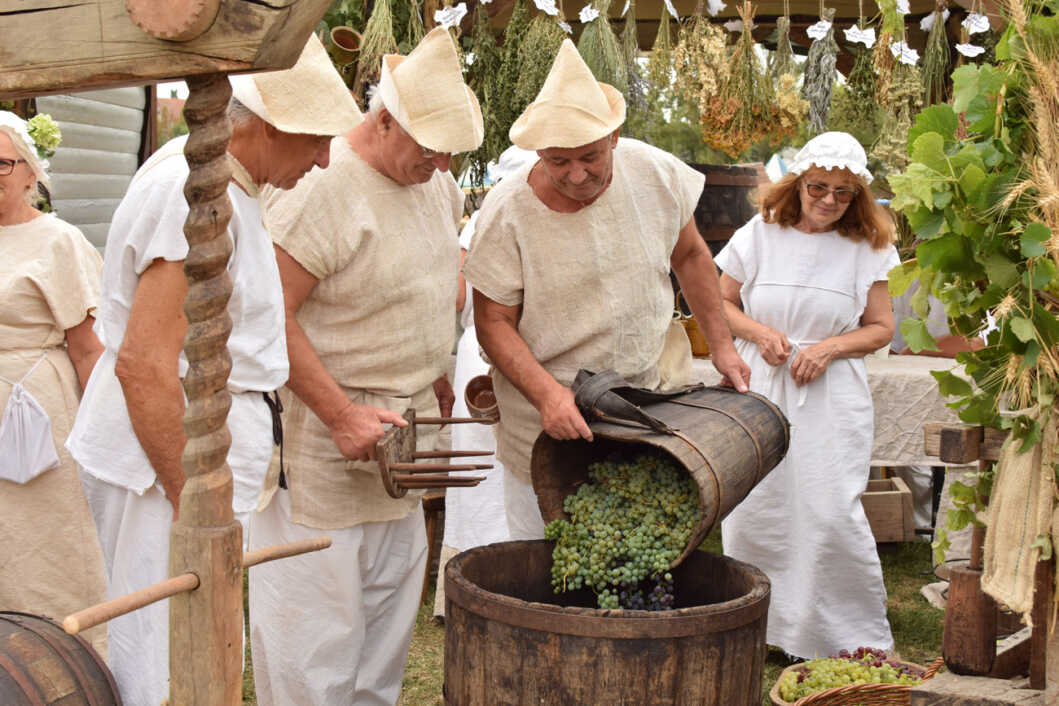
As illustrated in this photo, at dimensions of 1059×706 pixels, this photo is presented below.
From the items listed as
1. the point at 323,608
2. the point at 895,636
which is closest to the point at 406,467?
the point at 323,608

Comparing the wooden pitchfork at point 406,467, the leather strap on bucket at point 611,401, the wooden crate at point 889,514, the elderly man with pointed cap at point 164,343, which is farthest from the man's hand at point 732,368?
the wooden crate at point 889,514

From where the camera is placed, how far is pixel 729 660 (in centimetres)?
257

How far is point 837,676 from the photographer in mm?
3615

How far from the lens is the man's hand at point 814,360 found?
4375 millimetres

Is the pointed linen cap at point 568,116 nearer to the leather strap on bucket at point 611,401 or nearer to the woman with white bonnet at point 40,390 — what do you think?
the leather strap on bucket at point 611,401

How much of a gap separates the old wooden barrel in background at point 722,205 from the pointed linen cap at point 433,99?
322 centimetres

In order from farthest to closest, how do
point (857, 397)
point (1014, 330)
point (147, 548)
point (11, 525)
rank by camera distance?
point (857, 397) < point (11, 525) < point (147, 548) < point (1014, 330)

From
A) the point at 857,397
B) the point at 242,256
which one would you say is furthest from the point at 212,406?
the point at 857,397

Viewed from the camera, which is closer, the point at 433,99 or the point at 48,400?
the point at 433,99

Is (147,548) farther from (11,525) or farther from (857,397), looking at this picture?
(857,397)

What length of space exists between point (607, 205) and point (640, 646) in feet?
4.28

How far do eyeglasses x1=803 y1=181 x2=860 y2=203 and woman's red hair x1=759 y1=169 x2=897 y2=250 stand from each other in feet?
0.12

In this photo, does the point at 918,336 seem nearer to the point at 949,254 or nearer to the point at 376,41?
the point at 949,254

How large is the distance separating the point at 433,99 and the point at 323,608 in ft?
4.46
